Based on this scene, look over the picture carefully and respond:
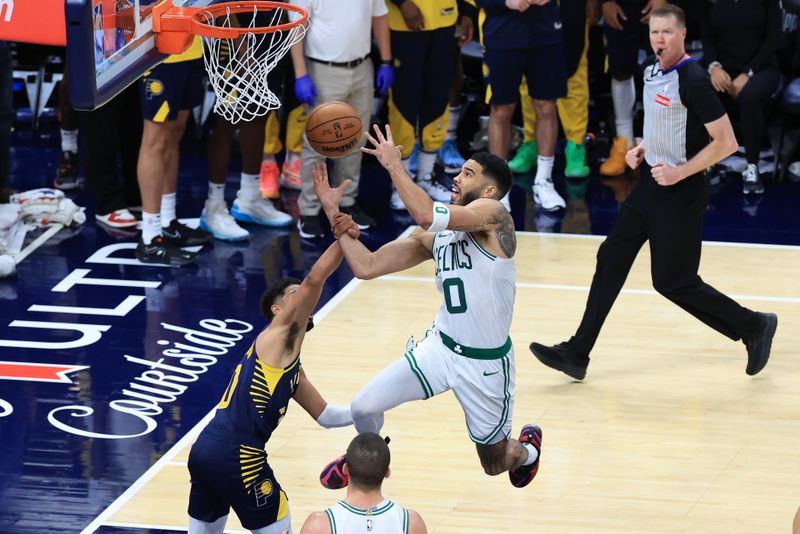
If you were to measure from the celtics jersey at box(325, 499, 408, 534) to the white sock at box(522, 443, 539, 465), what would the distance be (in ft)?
5.94

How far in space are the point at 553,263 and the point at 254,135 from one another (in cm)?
259

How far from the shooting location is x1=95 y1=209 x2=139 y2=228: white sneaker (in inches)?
436

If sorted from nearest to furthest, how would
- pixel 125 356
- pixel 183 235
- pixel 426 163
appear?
pixel 125 356, pixel 183 235, pixel 426 163

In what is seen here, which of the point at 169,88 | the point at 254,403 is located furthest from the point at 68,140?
the point at 254,403

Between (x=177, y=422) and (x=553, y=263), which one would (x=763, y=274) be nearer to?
(x=553, y=263)

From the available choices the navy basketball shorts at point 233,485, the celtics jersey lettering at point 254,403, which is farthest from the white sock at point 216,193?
the navy basketball shorts at point 233,485

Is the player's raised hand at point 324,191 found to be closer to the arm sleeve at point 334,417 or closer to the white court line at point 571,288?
the arm sleeve at point 334,417

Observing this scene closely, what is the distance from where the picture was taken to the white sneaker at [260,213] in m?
11.2

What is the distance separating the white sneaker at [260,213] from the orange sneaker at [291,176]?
0.93m

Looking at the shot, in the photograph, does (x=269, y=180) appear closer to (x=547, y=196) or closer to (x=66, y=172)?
(x=66, y=172)

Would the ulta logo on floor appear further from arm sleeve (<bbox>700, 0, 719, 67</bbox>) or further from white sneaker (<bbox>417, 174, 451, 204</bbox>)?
arm sleeve (<bbox>700, 0, 719, 67</bbox>)

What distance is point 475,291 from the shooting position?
246 inches

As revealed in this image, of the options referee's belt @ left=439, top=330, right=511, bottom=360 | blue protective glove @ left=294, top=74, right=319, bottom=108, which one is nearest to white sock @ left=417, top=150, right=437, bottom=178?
blue protective glove @ left=294, top=74, right=319, bottom=108

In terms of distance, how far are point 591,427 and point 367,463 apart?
307cm
